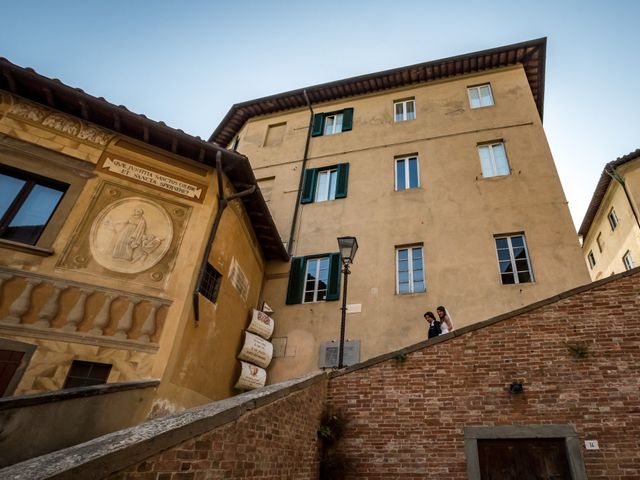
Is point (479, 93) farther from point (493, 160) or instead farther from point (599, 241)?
point (599, 241)

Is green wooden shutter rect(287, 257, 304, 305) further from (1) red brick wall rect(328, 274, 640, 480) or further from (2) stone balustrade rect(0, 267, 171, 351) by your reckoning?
(1) red brick wall rect(328, 274, 640, 480)

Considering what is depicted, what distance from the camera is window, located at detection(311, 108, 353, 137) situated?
14693 mm

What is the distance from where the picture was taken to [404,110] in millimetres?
14344

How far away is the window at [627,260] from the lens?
1617 centimetres

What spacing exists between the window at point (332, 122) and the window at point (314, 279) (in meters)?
5.71

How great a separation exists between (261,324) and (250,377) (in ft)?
4.84

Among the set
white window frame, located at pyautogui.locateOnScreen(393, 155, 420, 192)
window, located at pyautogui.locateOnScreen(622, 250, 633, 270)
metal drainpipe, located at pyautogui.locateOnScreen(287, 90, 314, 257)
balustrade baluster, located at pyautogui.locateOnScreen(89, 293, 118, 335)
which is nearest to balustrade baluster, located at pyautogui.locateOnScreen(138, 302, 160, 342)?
balustrade baluster, located at pyautogui.locateOnScreen(89, 293, 118, 335)

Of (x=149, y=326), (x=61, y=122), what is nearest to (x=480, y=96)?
(x=61, y=122)

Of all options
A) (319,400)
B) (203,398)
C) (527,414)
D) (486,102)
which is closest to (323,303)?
(203,398)

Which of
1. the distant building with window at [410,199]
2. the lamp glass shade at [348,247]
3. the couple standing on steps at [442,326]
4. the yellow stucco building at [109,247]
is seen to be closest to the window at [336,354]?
the distant building with window at [410,199]

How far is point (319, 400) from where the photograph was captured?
5652 millimetres

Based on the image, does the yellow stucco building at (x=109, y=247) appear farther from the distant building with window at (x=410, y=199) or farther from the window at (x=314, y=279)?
the distant building with window at (x=410, y=199)

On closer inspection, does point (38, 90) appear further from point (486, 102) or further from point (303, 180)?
point (486, 102)

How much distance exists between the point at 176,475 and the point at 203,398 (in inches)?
179
